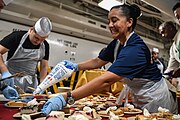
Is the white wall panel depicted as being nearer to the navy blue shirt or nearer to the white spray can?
the white spray can

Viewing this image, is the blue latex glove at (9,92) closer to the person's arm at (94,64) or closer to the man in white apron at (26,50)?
the man in white apron at (26,50)

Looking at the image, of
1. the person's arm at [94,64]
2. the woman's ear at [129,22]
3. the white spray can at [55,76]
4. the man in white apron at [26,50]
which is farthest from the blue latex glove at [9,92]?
the woman's ear at [129,22]

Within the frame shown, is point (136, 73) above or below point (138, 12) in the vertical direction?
below

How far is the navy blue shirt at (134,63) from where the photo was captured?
1256mm

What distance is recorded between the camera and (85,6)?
15.7ft

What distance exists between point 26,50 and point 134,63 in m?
1.39

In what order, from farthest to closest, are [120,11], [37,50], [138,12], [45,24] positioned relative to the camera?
[37,50]
[45,24]
[138,12]
[120,11]

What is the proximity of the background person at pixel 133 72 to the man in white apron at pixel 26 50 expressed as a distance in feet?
2.92

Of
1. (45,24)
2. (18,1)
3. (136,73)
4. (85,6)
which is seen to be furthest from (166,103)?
(85,6)

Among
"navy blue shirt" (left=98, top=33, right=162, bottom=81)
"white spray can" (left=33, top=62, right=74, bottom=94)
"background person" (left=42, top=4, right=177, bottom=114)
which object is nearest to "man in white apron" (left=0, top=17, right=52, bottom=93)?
"white spray can" (left=33, top=62, right=74, bottom=94)

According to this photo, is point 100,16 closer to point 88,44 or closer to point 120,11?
point 88,44

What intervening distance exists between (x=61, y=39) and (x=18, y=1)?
4.42 ft

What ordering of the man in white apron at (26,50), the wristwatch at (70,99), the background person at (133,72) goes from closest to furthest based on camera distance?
the wristwatch at (70,99) → the background person at (133,72) → the man in white apron at (26,50)

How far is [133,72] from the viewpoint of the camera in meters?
1.29
